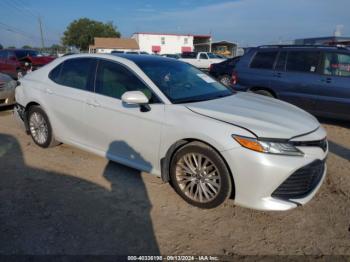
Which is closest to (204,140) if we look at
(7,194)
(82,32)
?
(7,194)

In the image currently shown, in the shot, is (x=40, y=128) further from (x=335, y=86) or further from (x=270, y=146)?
(x=335, y=86)

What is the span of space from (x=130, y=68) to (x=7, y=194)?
2.10 meters

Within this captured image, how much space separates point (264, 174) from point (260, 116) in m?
0.70

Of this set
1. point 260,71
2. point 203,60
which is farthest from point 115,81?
point 203,60

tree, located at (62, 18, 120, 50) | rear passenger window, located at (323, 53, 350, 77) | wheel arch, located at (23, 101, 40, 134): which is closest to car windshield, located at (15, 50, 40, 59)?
wheel arch, located at (23, 101, 40, 134)

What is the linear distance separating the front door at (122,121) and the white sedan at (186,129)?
0.01 metres

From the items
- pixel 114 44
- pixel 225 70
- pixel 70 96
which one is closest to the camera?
pixel 70 96

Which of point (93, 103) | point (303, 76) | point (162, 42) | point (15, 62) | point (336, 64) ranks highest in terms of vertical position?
point (162, 42)

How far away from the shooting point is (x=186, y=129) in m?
3.23

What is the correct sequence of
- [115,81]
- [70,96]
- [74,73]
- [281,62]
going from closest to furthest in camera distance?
[115,81] → [70,96] → [74,73] → [281,62]

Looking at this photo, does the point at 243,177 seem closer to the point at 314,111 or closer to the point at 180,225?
the point at 180,225

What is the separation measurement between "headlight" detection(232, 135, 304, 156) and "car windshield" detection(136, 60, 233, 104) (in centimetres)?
93

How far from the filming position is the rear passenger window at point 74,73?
424cm

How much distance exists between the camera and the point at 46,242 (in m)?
2.77
